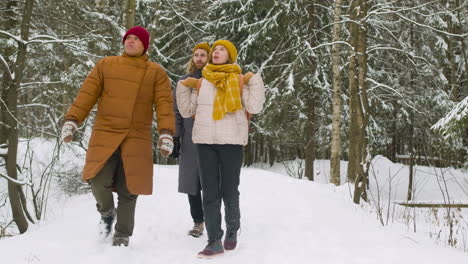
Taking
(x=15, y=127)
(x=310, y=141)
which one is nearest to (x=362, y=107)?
(x=15, y=127)

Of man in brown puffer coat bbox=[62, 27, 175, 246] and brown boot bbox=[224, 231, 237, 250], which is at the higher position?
man in brown puffer coat bbox=[62, 27, 175, 246]

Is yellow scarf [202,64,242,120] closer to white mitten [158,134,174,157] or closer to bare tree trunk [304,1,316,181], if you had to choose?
white mitten [158,134,174,157]

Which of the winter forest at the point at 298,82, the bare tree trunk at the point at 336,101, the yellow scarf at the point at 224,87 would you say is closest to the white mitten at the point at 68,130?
the yellow scarf at the point at 224,87

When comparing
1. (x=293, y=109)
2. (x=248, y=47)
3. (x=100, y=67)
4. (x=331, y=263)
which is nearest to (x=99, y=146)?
(x=100, y=67)

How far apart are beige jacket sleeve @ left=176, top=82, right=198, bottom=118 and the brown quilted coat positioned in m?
0.10

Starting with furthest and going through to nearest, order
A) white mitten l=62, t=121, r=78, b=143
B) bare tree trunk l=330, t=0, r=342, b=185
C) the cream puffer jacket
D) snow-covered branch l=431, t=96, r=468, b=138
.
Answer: bare tree trunk l=330, t=0, r=342, b=185 → snow-covered branch l=431, t=96, r=468, b=138 → the cream puffer jacket → white mitten l=62, t=121, r=78, b=143

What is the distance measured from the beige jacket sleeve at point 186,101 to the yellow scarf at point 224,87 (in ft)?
0.73

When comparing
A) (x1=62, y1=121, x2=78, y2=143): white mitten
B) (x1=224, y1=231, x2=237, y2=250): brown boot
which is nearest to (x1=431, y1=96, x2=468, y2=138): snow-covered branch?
(x1=224, y1=231, x2=237, y2=250): brown boot

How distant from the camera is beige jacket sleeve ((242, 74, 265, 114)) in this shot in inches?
137

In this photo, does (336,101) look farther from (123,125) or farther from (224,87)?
(123,125)

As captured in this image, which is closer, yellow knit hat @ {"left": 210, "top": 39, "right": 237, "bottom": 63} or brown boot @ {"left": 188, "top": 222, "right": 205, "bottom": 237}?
yellow knit hat @ {"left": 210, "top": 39, "right": 237, "bottom": 63}

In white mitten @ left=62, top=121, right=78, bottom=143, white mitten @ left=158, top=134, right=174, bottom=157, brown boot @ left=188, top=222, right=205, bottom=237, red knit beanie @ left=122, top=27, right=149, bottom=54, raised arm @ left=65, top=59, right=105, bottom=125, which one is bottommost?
brown boot @ left=188, top=222, right=205, bottom=237

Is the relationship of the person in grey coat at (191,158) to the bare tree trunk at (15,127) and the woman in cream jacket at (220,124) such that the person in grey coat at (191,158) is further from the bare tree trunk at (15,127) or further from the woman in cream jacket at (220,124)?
the bare tree trunk at (15,127)

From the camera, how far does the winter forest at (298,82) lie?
6795 mm
